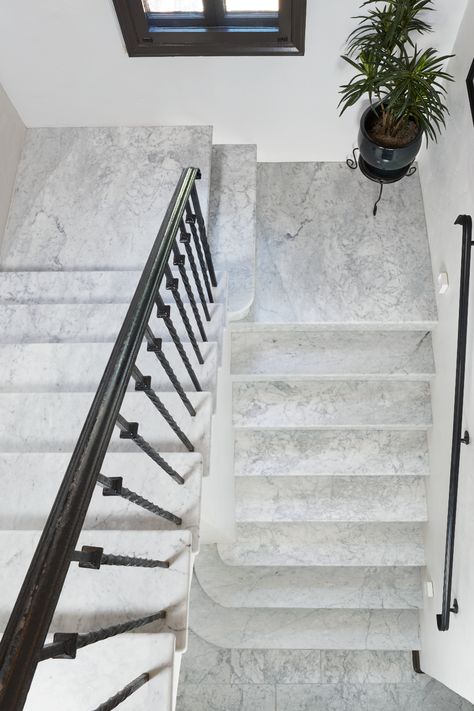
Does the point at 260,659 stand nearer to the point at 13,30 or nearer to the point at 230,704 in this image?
the point at 230,704

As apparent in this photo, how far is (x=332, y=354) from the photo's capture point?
3.58m

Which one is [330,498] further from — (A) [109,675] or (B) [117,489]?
(B) [117,489]

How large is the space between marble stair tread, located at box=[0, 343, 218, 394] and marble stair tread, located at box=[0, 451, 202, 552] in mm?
495

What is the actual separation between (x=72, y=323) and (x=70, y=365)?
391 millimetres

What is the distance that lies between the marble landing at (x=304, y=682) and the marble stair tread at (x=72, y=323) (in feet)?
8.14

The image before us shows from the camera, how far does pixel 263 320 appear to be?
11.6ft

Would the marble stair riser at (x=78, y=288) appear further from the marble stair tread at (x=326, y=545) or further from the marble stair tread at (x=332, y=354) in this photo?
the marble stair tread at (x=326, y=545)

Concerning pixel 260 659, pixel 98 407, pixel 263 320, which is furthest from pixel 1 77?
pixel 260 659

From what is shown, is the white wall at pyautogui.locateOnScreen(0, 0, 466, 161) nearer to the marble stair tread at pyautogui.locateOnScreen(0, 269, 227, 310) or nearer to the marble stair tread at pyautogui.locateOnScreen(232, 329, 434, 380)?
the marble stair tread at pyautogui.locateOnScreen(0, 269, 227, 310)

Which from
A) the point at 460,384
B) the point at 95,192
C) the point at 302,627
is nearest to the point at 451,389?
the point at 460,384

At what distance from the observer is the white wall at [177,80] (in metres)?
3.12

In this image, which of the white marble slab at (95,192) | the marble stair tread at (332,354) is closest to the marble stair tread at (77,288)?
the white marble slab at (95,192)

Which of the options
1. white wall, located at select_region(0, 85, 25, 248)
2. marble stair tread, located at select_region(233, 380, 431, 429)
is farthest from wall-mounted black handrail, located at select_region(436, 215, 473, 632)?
white wall, located at select_region(0, 85, 25, 248)

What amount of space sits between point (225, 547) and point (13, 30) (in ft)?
11.5
